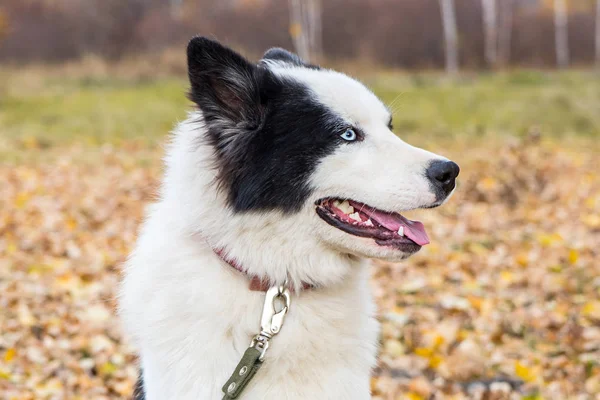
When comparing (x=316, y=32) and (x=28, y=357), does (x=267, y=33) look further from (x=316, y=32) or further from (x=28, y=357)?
(x=28, y=357)

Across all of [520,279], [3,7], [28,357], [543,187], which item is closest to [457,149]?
[543,187]

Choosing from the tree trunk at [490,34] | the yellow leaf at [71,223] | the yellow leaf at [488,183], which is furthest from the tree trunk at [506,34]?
the yellow leaf at [71,223]

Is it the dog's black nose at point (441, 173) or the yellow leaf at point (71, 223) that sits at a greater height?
the dog's black nose at point (441, 173)

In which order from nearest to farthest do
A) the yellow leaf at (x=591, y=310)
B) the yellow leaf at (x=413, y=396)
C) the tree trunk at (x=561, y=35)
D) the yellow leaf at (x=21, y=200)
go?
1. the yellow leaf at (x=413, y=396)
2. the yellow leaf at (x=591, y=310)
3. the yellow leaf at (x=21, y=200)
4. the tree trunk at (x=561, y=35)

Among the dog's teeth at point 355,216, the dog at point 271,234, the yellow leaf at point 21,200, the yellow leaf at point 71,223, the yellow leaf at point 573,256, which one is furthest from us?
the yellow leaf at point 21,200

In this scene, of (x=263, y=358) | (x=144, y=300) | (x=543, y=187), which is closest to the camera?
(x=263, y=358)

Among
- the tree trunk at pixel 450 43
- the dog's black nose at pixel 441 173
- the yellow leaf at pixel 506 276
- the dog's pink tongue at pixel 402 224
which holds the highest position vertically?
the dog's black nose at pixel 441 173

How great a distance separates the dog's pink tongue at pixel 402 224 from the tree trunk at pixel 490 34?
1928 centimetres

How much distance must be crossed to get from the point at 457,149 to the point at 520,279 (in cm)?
610

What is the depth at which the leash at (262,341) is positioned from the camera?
2.29m

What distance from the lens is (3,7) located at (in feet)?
69.6

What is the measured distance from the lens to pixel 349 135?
8.40 feet

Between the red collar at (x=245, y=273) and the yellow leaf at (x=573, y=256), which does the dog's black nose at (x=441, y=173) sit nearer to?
the red collar at (x=245, y=273)

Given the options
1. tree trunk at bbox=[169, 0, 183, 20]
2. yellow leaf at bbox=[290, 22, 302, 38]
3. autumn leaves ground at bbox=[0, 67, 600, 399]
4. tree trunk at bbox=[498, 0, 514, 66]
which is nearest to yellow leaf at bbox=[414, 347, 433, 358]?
autumn leaves ground at bbox=[0, 67, 600, 399]
